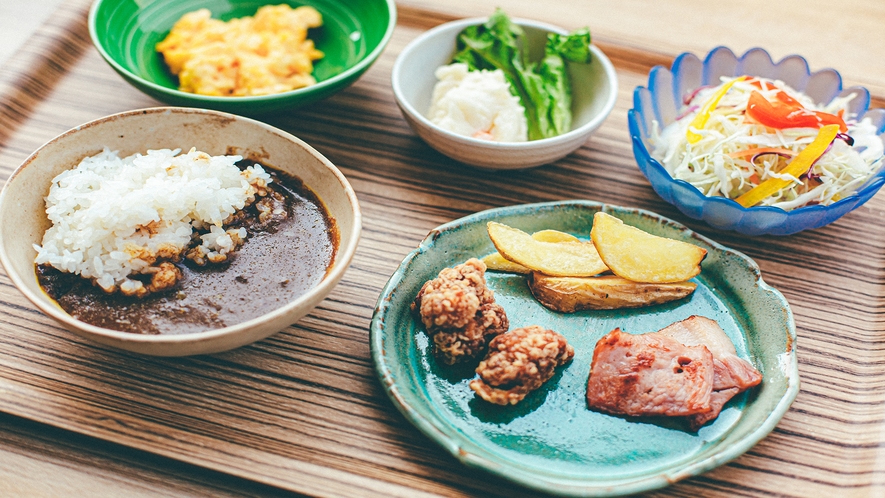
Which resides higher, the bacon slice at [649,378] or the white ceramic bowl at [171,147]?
the white ceramic bowl at [171,147]

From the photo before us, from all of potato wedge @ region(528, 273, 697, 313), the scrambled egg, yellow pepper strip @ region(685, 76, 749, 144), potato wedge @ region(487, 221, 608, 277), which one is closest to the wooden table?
the scrambled egg

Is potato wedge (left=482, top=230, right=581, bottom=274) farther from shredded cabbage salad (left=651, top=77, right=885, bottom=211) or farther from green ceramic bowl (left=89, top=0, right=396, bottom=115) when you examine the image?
green ceramic bowl (left=89, top=0, right=396, bottom=115)

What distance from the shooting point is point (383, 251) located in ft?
8.41

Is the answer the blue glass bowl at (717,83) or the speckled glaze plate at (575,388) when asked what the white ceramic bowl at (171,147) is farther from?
the blue glass bowl at (717,83)

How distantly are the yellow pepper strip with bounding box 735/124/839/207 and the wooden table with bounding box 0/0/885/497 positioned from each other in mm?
245

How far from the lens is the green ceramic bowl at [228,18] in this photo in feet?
8.64

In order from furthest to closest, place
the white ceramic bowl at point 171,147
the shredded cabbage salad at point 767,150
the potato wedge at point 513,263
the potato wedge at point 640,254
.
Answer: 1. the shredded cabbage salad at point 767,150
2. the potato wedge at point 513,263
3. the potato wedge at point 640,254
4. the white ceramic bowl at point 171,147

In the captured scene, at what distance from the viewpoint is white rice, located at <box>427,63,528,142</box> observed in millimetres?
2770

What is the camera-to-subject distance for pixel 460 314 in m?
2.00

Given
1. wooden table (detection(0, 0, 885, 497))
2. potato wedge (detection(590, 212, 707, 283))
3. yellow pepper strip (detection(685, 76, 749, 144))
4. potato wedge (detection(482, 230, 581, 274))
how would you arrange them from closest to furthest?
wooden table (detection(0, 0, 885, 497)), potato wedge (detection(590, 212, 707, 283)), potato wedge (detection(482, 230, 581, 274)), yellow pepper strip (detection(685, 76, 749, 144))

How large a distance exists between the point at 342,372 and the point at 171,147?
3.65 ft

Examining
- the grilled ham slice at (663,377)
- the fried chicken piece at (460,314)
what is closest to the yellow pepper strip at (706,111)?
the grilled ham slice at (663,377)

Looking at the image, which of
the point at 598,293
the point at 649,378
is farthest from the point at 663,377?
the point at 598,293

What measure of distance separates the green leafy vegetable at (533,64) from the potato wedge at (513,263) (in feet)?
2.07
